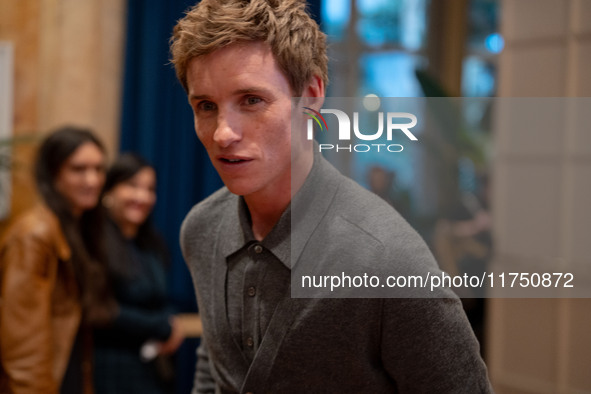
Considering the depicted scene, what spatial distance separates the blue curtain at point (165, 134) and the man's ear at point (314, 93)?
2.27 metres

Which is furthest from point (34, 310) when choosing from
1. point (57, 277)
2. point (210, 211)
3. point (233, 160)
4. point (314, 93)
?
point (314, 93)

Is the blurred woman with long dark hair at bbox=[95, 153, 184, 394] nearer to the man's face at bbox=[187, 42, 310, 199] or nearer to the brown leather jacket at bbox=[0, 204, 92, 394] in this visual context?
the brown leather jacket at bbox=[0, 204, 92, 394]

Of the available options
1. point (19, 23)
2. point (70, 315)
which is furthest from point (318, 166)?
point (19, 23)

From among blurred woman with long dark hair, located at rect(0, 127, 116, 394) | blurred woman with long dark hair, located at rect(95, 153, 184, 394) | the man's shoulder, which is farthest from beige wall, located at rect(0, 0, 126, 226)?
the man's shoulder

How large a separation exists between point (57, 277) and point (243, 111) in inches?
59.1

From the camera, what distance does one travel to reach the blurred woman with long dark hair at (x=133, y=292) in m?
2.28

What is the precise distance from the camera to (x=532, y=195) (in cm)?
119

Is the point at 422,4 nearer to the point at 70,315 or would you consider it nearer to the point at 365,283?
the point at 70,315

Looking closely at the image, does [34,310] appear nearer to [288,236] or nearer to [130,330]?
[130,330]

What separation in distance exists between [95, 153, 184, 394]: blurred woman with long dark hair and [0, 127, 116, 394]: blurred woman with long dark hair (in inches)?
4.0

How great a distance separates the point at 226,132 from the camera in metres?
0.91

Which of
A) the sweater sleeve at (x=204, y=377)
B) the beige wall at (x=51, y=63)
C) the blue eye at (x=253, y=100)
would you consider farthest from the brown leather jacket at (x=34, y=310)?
the blue eye at (x=253, y=100)

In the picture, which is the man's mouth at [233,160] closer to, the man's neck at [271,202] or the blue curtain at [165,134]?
the man's neck at [271,202]

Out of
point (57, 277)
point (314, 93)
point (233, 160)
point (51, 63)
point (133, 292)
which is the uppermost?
point (51, 63)
